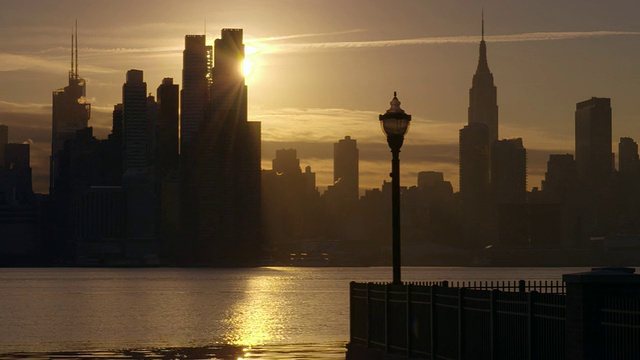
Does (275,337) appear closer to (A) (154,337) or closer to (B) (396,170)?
(A) (154,337)

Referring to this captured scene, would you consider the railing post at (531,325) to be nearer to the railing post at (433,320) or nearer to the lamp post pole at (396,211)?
the railing post at (433,320)

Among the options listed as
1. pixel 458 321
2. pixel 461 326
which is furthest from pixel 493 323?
pixel 458 321

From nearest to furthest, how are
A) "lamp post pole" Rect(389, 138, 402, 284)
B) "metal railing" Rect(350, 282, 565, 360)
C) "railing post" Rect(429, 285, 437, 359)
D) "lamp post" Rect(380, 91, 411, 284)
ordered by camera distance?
1. "metal railing" Rect(350, 282, 565, 360)
2. "railing post" Rect(429, 285, 437, 359)
3. "lamp post pole" Rect(389, 138, 402, 284)
4. "lamp post" Rect(380, 91, 411, 284)

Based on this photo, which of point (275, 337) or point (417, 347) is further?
point (275, 337)

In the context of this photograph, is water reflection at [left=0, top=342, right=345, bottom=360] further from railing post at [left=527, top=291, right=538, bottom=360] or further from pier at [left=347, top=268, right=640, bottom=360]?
railing post at [left=527, top=291, right=538, bottom=360]

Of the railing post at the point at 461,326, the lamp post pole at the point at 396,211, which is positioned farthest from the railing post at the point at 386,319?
the railing post at the point at 461,326

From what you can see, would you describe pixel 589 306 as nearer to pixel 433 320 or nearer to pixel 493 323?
pixel 493 323

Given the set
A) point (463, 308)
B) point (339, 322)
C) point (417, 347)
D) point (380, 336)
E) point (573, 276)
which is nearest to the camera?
point (573, 276)

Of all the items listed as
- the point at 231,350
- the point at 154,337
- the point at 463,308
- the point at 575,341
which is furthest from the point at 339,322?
the point at 575,341

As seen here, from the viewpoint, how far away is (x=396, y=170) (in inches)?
1323

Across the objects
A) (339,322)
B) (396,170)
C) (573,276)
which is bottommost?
(339,322)

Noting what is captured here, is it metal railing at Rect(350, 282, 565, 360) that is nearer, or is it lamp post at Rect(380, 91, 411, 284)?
metal railing at Rect(350, 282, 565, 360)

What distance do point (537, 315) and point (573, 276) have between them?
90.9 inches

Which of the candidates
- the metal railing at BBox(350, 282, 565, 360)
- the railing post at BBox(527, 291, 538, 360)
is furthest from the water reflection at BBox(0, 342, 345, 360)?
the railing post at BBox(527, 291, 538, 360)
